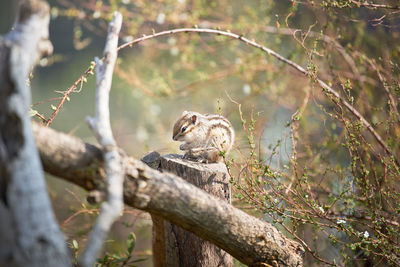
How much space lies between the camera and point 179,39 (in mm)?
5223

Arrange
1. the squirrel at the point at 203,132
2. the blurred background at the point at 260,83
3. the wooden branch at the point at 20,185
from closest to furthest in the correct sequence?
the wooden branch at the point at 20,185 < the squirrel at the point at 203,132 < the blurred background at the point at 260,83

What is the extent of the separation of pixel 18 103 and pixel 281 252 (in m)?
1.56

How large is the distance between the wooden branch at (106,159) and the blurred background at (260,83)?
1.84 ft

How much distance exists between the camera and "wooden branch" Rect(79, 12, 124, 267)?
142cm

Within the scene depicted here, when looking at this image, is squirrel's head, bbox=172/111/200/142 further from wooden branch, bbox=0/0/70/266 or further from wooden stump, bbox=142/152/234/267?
wooden branch, bbox=0/0/70/266

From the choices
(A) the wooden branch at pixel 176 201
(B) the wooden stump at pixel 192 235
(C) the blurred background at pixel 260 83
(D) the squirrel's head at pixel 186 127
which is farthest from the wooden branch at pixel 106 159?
(D) the squirrel's head at pixel 186 127

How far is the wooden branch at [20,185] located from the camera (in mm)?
1411

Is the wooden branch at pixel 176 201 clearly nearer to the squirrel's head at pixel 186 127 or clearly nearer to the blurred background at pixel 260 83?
the blurred background at pixel 260 83

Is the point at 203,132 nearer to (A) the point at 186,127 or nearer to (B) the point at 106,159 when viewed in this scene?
(A) the point at 186,127

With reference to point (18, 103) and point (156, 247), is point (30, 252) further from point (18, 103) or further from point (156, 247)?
point (156, 247)

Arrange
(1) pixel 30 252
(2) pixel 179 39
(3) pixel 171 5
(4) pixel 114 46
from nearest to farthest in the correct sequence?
1. (1) pixel 30 252
2. (4) pixel 114 46
3. (3) pixel 171 5
4. (2) pixel 179 39

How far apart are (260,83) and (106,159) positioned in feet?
12.8

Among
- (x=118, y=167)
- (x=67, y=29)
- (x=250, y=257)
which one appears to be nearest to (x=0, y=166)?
(x=118, y=167)

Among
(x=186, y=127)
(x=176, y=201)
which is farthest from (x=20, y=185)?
(x=186, y=127)
